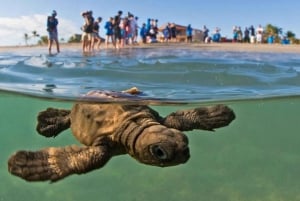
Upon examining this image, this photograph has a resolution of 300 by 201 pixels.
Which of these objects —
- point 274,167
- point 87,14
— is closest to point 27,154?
point 87,14

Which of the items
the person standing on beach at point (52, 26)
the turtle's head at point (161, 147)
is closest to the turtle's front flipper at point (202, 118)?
the turtle's head at point (161, 147)

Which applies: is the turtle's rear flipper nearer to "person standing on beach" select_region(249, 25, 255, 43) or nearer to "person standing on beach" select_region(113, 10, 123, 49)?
"person standing on beach" select_region(113, 10, 123, 49)

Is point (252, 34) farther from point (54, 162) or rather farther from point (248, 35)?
point (54, 162)

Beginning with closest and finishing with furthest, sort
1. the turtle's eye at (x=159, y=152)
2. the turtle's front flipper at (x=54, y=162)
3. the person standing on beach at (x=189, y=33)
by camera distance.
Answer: the turtle's eye at (x=159, y=152) < the turtle's front flipper at (x=54, y=162) < the person standing on beach at (x=189, y=33)

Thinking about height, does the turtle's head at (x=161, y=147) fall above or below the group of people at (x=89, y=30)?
below

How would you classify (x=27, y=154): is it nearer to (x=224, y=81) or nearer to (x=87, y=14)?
(x=224, y=81)

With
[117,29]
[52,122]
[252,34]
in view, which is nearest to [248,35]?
[252,34]

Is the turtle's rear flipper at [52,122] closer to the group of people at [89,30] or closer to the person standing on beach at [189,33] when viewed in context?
the group of people at [89,30]
